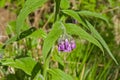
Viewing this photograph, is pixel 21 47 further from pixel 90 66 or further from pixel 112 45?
pixel 112 45

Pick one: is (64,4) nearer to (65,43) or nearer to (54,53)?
(65,43)

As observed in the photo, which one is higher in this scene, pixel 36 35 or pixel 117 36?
pixel 36 35

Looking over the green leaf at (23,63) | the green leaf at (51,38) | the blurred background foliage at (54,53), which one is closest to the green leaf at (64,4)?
the blurred background foliage at (54,53)

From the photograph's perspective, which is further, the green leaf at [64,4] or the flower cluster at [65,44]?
the green leaf at [64,4]

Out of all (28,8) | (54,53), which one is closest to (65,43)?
(28,8)

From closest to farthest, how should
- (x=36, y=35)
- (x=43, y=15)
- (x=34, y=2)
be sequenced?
1. (x=34, y=2)
2. (x=36, y=35)
3. (x=43, y=15)

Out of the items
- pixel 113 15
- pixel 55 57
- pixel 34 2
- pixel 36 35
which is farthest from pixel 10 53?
pixel 113 15

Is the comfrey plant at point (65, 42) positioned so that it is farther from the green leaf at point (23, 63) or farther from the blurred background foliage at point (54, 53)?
the green leaf at point (23, 63)

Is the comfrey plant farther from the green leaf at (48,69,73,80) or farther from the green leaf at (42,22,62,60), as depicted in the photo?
the green leaf at (48,69,73,80)
